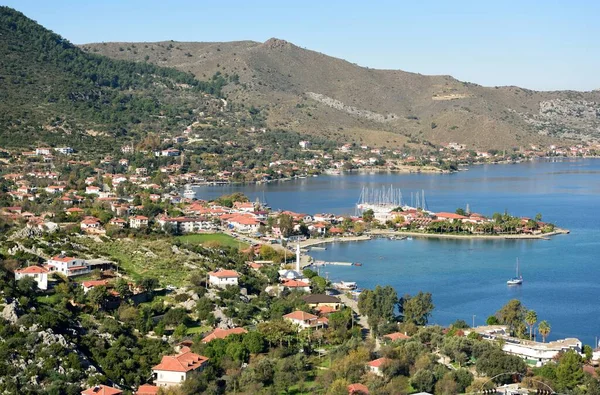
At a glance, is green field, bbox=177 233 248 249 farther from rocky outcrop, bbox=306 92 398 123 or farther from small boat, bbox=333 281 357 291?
rocky outcrop, bbox=306 92 398 123

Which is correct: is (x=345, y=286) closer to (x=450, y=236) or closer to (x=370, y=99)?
(x=450, y=236)

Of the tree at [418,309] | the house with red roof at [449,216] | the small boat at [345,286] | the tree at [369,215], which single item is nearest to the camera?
the tree at [418,309]

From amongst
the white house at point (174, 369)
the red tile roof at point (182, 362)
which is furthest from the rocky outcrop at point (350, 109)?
the white house at point (174, 369)

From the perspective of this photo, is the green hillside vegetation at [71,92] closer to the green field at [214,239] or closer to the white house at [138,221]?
the white house at [138,221]

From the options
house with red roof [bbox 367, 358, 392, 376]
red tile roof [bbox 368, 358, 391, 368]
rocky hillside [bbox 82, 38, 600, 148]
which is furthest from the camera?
rocky hillside [bbox 82, 38, 600, 148]

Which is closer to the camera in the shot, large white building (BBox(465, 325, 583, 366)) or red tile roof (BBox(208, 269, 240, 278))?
large white building (BBox(465, 325, 583, 366))

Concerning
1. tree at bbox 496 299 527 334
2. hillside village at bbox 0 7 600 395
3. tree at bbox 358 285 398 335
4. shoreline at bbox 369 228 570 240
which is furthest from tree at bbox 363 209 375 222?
tree at bbox 496 299 527 334
